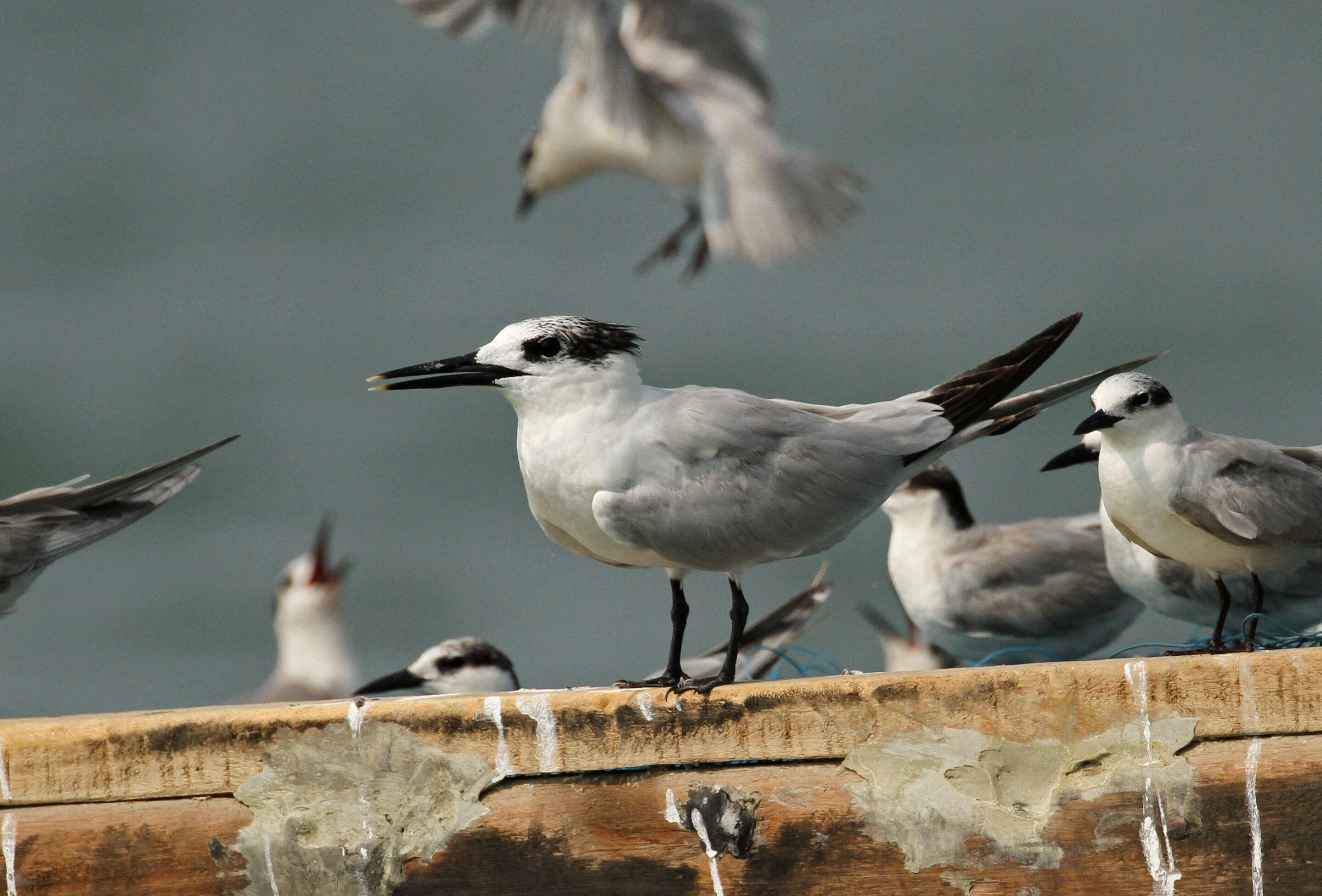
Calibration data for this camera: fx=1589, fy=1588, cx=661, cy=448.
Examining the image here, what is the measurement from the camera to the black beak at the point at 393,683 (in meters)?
5.29

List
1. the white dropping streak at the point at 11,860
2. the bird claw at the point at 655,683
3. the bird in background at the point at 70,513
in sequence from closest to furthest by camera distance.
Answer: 1. the white dropping streak at the point at 11,860
2. the bird claw at the point at 655,683
3. the bird in background at the point at 70,513

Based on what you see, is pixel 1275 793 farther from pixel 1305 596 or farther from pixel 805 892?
pixel 1305 596

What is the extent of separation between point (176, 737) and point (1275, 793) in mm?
1844

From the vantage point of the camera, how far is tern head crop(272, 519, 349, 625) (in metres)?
7.72

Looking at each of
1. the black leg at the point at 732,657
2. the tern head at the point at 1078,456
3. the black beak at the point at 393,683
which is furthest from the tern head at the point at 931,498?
the black leg at the point at 732,657

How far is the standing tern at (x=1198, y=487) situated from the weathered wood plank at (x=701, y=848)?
1012 mm

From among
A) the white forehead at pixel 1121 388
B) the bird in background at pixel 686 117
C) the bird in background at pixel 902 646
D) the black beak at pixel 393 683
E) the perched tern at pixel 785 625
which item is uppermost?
the bird in background at pixel 686 117

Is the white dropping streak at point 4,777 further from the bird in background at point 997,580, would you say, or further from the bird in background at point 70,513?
the bird in background at point 997,580

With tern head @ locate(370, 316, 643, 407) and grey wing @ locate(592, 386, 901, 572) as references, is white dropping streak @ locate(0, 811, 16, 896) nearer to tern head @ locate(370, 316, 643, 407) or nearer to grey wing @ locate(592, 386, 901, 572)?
tern head @ locate(370, 316, 643, 407)

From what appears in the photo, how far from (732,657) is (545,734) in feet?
1.53

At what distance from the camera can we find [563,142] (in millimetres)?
9570

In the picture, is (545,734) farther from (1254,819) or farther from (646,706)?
(1254,819)

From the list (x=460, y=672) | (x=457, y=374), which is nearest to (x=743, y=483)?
(x=457, y=374)

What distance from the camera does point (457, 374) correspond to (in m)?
3.18
